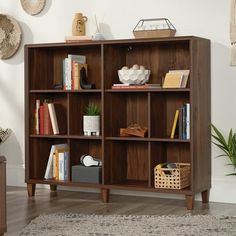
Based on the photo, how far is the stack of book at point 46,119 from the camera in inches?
215

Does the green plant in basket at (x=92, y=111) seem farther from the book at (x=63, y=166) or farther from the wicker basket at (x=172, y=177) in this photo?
the wicker basket at (x=172, y=177)

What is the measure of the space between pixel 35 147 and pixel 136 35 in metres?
1.29

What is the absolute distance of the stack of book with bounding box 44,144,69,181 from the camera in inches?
213

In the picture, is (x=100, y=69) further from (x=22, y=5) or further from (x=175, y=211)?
(x=175, y=211)

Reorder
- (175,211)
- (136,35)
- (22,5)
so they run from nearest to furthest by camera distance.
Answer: (175,211) < (136,35) < (22,5)

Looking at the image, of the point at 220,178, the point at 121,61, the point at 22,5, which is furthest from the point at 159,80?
the point at 22,5

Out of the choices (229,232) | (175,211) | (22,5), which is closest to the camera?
(229,232)

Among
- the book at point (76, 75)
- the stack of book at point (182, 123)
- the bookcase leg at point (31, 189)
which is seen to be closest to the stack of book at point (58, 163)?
the bookcase leg at point (31, 189)

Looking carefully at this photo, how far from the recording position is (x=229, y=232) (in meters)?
4.00

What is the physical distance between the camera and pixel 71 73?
532cm

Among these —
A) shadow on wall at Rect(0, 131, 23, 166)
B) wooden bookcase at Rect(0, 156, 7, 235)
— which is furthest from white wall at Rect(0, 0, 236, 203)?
wooden bookcase at Rect(0, 156, 7, 235)

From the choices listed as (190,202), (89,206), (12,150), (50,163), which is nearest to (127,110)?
(50,163)

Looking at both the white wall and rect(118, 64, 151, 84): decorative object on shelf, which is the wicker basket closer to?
the white wall

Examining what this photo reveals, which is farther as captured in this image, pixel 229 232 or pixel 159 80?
pixel 159 80
